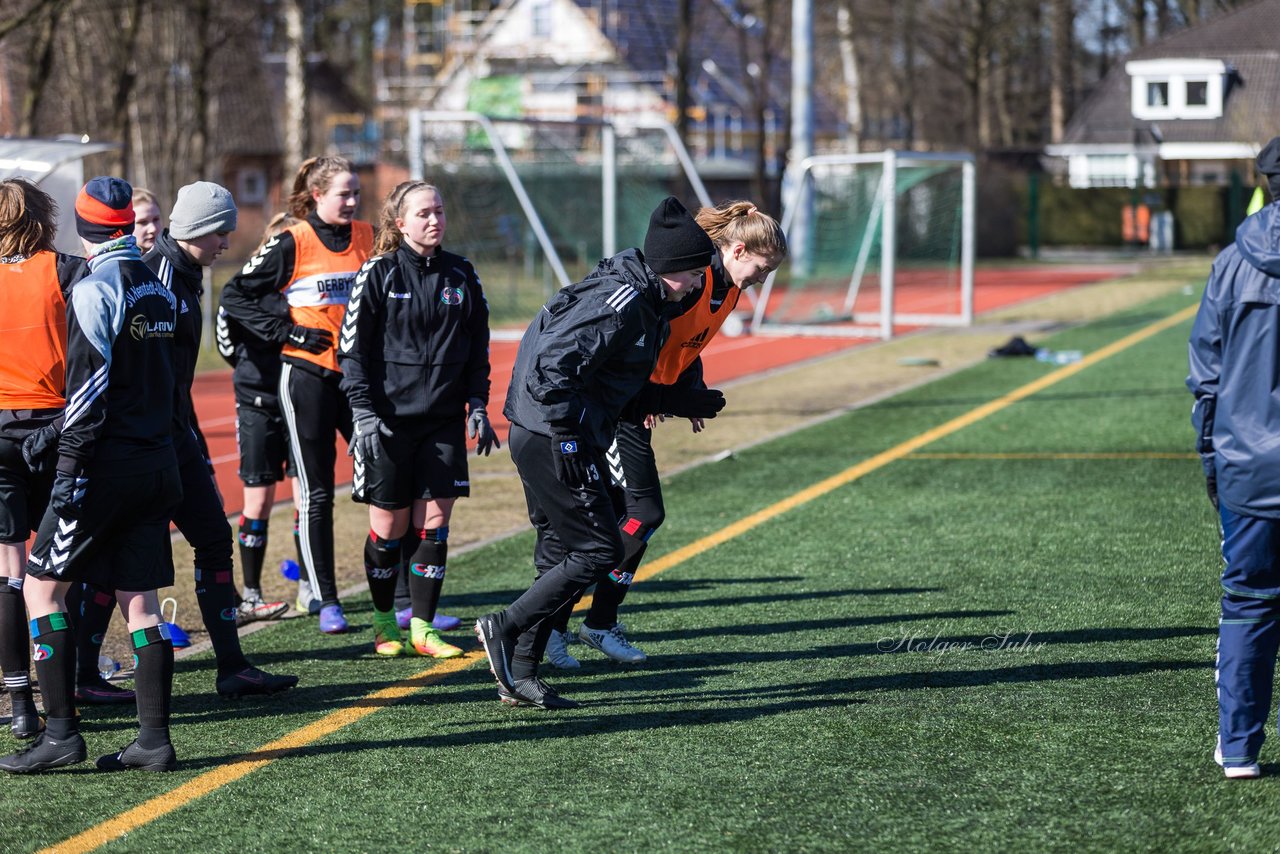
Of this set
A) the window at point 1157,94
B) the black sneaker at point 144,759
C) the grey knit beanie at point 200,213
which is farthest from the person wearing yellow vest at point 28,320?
the window at point 1157,94

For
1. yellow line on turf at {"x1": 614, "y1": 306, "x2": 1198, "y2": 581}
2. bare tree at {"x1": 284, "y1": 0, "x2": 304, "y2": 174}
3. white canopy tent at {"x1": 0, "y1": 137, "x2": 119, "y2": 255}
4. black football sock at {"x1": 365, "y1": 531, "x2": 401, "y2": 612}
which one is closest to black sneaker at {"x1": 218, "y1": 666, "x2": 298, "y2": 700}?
black football sock at {"x1": 365, "y1": 531, "x2": 401, "y2": 612}

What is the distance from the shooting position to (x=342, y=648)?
657 centimetres

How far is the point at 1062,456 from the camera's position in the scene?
11344 millimetres

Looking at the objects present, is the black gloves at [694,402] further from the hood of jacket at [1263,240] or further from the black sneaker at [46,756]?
the black sneaker at [46,756]

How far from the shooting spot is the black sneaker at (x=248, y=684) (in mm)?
5746

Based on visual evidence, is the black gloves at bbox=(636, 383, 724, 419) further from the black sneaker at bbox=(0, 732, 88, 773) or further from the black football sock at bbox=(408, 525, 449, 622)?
the black sneaker at bbox=(0, 732, 88, 773)

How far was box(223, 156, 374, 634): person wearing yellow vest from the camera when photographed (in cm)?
664

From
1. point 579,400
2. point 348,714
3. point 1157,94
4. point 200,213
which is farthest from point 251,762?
point 1157,94

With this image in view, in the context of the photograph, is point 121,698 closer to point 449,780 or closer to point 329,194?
point 449,780

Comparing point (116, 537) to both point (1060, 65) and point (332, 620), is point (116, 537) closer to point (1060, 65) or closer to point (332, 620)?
point (332, 620)

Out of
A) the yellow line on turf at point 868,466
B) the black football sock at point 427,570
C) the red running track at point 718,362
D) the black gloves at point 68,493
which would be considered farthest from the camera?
the red running track at point 718,362

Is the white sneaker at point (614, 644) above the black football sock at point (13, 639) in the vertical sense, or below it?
below

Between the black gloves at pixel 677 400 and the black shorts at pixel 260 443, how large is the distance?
85.4 inches

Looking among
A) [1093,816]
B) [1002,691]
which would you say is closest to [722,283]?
[1002,691]
